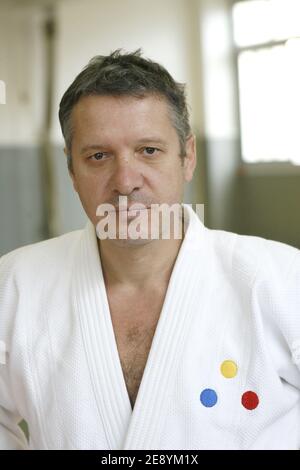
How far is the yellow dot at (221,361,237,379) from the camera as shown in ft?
3.16

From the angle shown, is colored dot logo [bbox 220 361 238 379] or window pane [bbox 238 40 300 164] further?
window pane [bbox 238 40 300 164]

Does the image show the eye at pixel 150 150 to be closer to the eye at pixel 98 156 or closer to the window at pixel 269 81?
the eye at pixel 98 156

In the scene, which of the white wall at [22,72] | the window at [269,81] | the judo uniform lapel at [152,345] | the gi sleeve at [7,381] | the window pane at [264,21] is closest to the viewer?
the judo uniform lapel at [152,345]

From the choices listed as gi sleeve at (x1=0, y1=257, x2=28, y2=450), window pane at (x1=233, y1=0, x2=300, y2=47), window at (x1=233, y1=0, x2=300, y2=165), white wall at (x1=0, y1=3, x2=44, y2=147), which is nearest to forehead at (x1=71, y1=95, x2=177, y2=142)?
gi sleeve at (x1=0, y1=257, x2=28, y2=450)

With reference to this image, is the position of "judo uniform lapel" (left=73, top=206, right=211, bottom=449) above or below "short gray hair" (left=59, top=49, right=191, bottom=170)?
below

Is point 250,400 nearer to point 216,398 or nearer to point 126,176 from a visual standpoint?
point 216,398

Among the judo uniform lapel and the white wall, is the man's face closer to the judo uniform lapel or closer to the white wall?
the judo uniform lapel

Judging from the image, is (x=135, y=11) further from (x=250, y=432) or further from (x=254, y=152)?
(x=250, y=432)

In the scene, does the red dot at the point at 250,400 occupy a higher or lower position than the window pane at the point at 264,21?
lower

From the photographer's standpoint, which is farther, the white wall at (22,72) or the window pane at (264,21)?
the white wall at (22,72)

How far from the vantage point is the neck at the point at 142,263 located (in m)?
1.08

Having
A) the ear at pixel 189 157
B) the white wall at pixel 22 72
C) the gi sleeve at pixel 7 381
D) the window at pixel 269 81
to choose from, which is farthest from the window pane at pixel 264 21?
the gi sleeve at pixel 7 381

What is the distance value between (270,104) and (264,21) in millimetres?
369

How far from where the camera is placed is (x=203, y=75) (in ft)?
9.64
